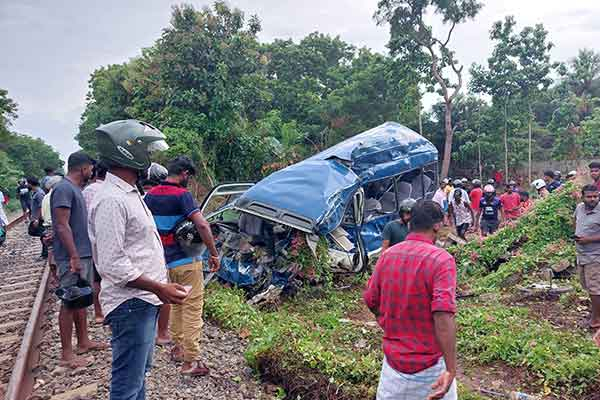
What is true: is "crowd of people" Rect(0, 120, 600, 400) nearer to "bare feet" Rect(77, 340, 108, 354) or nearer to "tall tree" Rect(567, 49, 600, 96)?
"bare feet" Rect(77, 340, 108, 354)

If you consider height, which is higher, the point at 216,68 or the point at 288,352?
the point at 216,68

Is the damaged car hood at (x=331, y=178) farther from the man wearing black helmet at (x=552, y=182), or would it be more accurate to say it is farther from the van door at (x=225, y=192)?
the man wearing black helmet at (x=552, y=182)

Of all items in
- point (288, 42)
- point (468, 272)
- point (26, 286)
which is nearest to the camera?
point (26, 286)

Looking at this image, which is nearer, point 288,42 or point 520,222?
point 520,222

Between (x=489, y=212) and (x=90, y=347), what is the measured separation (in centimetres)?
904

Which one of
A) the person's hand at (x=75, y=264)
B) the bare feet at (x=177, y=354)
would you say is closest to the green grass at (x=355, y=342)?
the bare feet at (x=177, y=354)

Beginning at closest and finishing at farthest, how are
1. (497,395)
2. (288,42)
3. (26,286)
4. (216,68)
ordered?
(497,395), (26,286), (216,68), (288,42)

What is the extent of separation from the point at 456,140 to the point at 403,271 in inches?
936

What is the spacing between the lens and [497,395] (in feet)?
13.0

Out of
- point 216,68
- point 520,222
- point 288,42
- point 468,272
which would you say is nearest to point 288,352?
point 468,272

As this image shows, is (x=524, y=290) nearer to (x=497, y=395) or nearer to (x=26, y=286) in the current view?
(x=497, y=395)

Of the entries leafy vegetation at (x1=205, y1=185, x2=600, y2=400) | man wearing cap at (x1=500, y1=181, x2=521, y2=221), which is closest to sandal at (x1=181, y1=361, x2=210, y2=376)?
leafy vegetation at (x1=205, y1=185, x2=600, y2=400)

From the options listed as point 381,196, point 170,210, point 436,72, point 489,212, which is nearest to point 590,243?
point 381,196

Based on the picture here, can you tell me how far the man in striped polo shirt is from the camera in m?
3.78
